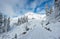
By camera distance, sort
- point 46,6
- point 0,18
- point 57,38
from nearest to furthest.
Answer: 1. point 57,38
2. point 0,18
3. point 46,6

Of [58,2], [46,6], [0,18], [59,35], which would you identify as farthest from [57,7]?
[46,6]

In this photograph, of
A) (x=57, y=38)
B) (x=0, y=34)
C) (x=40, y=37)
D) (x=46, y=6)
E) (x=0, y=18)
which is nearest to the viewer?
(x=57, y=38)

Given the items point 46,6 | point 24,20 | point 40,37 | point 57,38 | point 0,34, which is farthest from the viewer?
point 24,20

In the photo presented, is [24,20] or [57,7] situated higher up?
[57,7]

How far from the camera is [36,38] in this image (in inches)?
1022

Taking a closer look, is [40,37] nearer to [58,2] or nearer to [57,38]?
[57,38]

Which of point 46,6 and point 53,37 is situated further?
point 46,6

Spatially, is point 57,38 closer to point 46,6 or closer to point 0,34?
point 0,34

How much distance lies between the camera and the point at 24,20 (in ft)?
520

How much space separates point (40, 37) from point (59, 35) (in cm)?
457

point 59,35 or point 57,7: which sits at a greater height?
point 57,7

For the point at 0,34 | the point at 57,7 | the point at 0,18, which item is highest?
the point at 57,7

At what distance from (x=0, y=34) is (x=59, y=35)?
5166 centimetres

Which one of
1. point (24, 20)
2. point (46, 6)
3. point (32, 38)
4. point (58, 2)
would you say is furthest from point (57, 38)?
point (24, 20)
